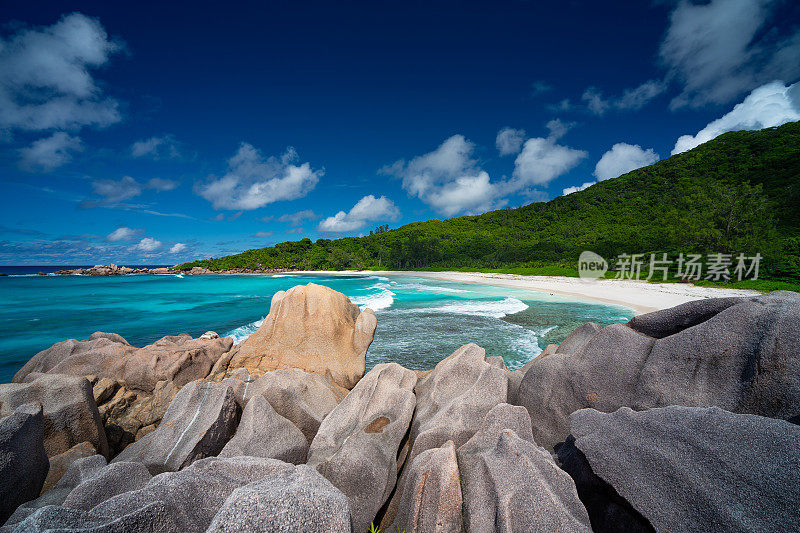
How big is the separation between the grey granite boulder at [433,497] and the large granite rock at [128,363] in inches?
275

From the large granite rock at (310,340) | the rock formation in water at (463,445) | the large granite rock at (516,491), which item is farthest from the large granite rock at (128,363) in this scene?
the large granite rock at (516,491)

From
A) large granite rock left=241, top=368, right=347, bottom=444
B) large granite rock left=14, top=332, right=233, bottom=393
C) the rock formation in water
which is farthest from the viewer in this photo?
large granite rock left=14, top=332, right=233, bottom=393

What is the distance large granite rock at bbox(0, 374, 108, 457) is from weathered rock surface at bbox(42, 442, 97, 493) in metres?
0.19

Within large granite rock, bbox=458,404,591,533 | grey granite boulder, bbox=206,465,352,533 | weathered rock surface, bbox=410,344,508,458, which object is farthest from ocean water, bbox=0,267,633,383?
grey granite boulder, bbox=206,465,352,533

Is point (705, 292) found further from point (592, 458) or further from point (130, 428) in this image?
point (130, 428)

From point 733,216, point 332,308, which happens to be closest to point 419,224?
point 733,216

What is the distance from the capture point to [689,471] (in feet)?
8.50

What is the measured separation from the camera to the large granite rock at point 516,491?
2.56 m

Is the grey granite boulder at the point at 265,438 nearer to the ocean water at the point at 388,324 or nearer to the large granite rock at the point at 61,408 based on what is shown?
the large granite rock at the point at 61,408

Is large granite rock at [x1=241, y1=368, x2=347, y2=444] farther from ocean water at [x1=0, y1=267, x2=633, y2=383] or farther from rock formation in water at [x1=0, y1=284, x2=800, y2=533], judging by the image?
ocean water at [x1=0, y1=267, x2=633, y2=383]

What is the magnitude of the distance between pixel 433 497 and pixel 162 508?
225 cm

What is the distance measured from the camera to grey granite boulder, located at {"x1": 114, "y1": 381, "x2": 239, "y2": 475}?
428 centimetres

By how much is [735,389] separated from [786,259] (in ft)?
146

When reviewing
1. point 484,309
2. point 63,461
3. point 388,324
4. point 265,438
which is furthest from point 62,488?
point 484,309
